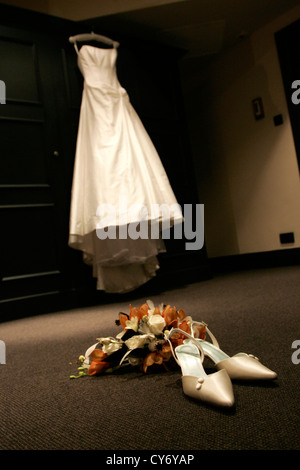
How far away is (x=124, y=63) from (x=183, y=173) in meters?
0.94

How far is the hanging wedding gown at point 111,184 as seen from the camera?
2180mm

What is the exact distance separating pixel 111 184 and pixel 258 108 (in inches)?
76.6

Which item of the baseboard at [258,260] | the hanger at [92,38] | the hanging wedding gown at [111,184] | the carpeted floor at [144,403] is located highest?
the hanger at [92,38]

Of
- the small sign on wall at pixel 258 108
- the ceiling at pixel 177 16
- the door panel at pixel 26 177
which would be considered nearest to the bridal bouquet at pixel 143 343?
the door panel at pixel 26 177

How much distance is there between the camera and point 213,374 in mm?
722

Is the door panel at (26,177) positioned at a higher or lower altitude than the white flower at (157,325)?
higher

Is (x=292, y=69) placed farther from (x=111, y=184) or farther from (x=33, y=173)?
(x=33, y=173)

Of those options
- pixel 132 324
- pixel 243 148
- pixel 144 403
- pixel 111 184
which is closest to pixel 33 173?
pixel 111 184

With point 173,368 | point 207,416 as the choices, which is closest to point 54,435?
point 207,416

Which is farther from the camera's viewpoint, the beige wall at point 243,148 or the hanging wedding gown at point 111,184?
the beige wall at point 243,148

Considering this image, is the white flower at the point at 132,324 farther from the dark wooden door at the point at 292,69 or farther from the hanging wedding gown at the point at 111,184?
the dark wooden door at the point at 292,69

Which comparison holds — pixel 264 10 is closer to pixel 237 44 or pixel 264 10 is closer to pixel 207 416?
pixel 237 44

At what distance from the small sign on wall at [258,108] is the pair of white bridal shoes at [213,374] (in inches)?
117

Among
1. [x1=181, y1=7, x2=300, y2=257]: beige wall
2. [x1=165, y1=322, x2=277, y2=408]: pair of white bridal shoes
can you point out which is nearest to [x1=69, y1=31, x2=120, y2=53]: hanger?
[x1=181, y1=7, x2=300, y2=257]: beige wall
